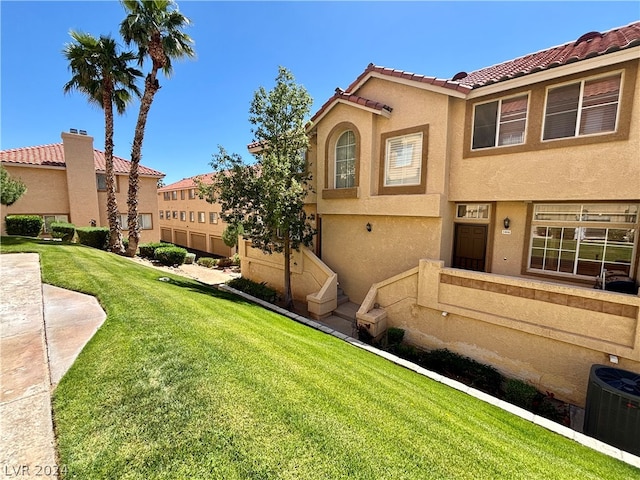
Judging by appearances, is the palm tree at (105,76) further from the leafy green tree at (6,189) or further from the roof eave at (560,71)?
the roof eave at (560,71)

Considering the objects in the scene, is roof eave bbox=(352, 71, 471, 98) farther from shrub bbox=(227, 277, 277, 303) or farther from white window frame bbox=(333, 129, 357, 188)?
shrub bbox=(227, 277, 277, 303)

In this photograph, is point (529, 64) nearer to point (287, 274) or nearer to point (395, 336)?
point (395, 336)

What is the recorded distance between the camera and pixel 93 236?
763 inches

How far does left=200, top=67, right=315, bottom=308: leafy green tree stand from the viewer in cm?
1114

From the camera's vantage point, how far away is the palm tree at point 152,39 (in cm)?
1534

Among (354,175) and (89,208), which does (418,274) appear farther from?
(89,208)

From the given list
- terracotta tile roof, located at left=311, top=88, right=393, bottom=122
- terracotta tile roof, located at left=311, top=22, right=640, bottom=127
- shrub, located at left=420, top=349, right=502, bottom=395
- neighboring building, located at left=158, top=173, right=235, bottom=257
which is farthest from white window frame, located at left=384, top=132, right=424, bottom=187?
neighboring building, located at left=158, top=173, right=235, bottom=257

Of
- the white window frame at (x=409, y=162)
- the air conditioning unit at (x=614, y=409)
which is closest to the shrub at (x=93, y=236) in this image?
the white window frame at (x=409, y=162)

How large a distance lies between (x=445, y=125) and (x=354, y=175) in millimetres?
4045

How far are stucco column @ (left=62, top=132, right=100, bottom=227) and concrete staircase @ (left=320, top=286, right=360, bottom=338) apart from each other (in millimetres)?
24523

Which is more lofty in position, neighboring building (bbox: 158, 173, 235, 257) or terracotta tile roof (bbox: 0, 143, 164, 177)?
terracotta tile roof (bbox: 0, 143, 164, 177)

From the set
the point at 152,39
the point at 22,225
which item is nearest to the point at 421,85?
the point at 152,39

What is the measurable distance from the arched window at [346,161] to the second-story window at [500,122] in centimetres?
481

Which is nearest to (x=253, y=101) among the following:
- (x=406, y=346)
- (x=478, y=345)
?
(x=406, y=346)
